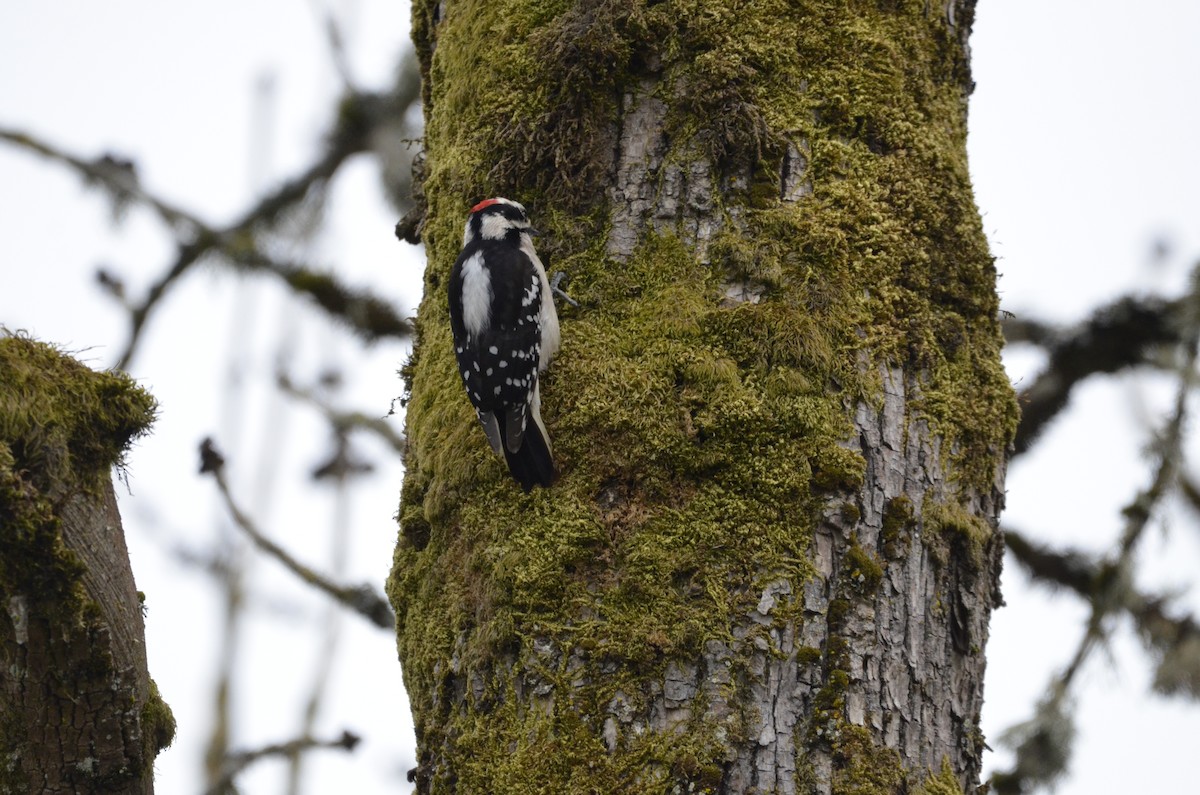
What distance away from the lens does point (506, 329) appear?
334 cm

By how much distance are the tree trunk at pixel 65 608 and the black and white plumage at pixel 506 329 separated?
92 centimetres

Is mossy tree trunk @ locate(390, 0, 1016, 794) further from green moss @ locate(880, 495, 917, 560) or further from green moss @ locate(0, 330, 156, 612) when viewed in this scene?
green moss @ locate(0, 330, 156, 612)

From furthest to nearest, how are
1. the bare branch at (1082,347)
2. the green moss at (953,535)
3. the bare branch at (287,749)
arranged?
the bare branch at (1082,347) → the bare branch at (287,749) → the green moss at (953,535)

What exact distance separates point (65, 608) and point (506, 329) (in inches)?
56.8

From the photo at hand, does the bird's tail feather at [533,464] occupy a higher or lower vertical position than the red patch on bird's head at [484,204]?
lower

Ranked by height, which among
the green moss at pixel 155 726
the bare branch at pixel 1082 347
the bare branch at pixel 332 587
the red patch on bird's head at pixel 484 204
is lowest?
the green moss at pixel 155 726

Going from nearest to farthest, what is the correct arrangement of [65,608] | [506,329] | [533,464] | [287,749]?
1. [65,608]
2. [533,464]
3. [506,329]
4. [287,749]

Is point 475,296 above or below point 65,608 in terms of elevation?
above

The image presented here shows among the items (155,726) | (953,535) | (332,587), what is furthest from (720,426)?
(332,587)

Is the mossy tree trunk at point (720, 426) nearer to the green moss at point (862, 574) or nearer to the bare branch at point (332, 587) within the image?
the green moss at point (862, 574)

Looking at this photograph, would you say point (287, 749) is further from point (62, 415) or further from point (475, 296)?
point (62, 415)

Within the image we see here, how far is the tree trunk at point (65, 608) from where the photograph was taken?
2.28 metres

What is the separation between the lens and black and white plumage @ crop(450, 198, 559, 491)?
292cm

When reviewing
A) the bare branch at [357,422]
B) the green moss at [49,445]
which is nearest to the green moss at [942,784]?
the green moss at [49,445]
